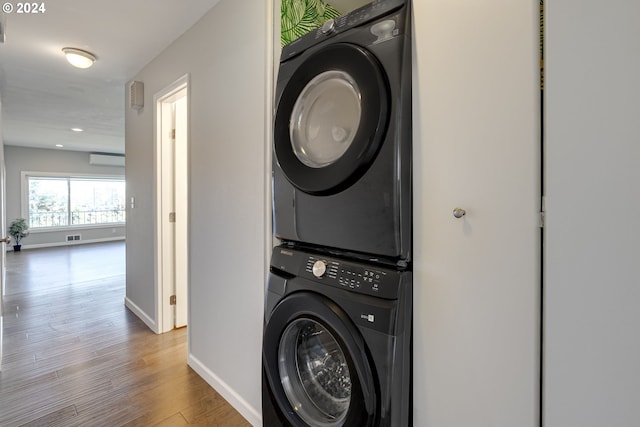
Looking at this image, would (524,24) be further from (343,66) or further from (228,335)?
(228,335)

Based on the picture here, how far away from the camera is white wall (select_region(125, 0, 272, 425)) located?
1.56 metres

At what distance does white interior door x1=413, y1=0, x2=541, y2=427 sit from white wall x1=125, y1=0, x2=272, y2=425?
86 centimetres

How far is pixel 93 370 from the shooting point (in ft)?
6.97

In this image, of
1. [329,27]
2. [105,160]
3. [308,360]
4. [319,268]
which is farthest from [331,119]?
[105,160]

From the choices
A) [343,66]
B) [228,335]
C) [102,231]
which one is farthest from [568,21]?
[102,231]

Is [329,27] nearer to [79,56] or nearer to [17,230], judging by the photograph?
[79,56]

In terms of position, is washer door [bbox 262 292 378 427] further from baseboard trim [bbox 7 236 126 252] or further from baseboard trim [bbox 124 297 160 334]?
baseboard trim [bbox 7 236 126 252]

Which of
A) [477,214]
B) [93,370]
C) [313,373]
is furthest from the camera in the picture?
[93,370]

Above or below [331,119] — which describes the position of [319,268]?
below

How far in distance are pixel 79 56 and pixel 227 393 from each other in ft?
9.17

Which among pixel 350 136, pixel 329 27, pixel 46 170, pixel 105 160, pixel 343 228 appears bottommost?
pixel 343 228

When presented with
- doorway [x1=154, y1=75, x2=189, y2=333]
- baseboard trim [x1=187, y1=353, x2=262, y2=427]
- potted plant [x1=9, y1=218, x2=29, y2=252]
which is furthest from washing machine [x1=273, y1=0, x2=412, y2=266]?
potted plant [x1=9, y1=218, x2=29, y2=252]

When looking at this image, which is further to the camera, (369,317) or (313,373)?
(313,373)

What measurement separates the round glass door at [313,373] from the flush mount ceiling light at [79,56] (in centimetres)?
279
